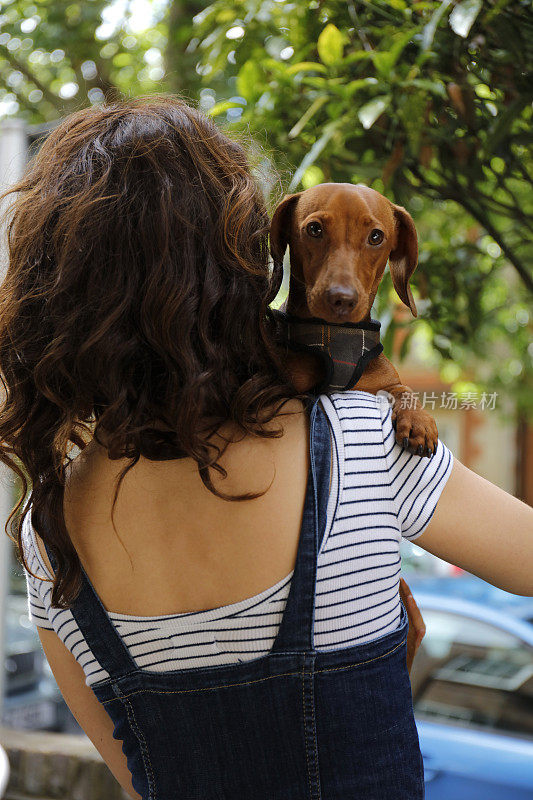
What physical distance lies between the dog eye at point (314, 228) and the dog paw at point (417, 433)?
0.28m

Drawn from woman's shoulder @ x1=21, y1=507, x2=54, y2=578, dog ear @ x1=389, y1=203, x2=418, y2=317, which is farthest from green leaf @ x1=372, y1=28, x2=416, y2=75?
woman's shoulder @ x1=21, y1=507, x2=54, y2=578

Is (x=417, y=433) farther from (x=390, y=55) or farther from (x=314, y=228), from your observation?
(x=390, y=55)

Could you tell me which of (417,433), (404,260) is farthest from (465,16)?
(417,433)

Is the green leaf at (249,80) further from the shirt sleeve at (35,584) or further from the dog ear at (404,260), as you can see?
the shirt sleeve at (35,584)

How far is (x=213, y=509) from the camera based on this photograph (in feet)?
3.01

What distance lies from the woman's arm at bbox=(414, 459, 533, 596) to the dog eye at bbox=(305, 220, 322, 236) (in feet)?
1.19

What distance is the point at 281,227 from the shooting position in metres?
1.11

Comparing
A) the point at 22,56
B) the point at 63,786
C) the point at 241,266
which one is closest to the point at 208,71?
the point at 241,266

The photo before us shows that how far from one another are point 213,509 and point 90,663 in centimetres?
29

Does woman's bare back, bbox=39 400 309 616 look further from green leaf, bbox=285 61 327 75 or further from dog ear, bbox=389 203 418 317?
green leaf, bbox=285 61 327 75

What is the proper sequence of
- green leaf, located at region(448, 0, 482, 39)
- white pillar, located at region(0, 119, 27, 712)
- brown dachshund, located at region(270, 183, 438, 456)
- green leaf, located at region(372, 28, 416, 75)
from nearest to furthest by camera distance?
1. brown dachshund, located at region(270, 183, 438, 456)
2. green leaf, located at region(448, 0, 482, 39)
3. green leaf, located at region(372, 28, 416, 75)
4. white pillar, located at region(0, 119, 27, 712)

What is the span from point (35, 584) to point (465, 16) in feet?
4.04

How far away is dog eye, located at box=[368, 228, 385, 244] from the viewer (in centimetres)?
105

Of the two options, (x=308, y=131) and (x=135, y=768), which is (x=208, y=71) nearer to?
(x=308, y=131)
